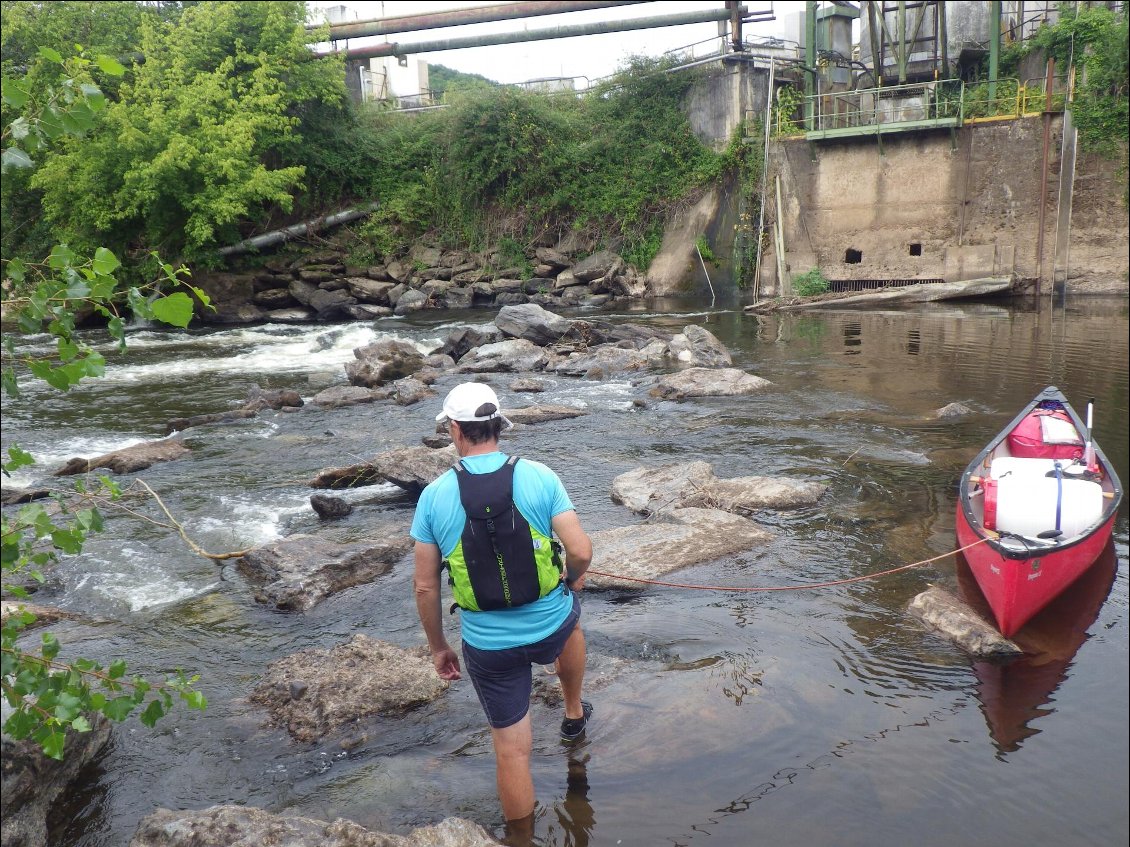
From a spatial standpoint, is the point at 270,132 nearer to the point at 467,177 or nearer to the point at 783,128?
the point at 467,177

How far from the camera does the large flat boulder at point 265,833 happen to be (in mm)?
3697

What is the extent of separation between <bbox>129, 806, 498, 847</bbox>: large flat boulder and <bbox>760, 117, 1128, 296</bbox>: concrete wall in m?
24.8

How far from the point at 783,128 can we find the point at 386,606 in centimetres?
2387

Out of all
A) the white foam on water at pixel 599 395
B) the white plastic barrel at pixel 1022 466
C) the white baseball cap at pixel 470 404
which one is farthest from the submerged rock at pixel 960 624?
the white foam on water at pixel 599 395

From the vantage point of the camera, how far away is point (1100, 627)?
20.3 ft

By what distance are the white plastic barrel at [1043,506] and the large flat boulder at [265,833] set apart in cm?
456

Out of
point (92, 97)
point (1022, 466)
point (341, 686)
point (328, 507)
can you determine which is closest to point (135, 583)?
point (328, 507)

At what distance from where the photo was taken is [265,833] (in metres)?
3.71

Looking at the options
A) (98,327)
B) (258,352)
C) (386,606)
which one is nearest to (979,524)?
(386,606)

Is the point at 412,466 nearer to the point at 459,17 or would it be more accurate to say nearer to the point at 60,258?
the point at 60,258

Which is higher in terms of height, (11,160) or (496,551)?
(11,160)

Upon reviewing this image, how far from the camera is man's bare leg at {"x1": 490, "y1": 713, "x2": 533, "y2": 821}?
409 cm

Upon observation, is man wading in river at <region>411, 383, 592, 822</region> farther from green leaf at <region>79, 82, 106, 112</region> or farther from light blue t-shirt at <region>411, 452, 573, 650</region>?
green leaf at <region>79, 82, 106, 112</region>

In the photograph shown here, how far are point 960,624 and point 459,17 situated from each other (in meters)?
29.5
